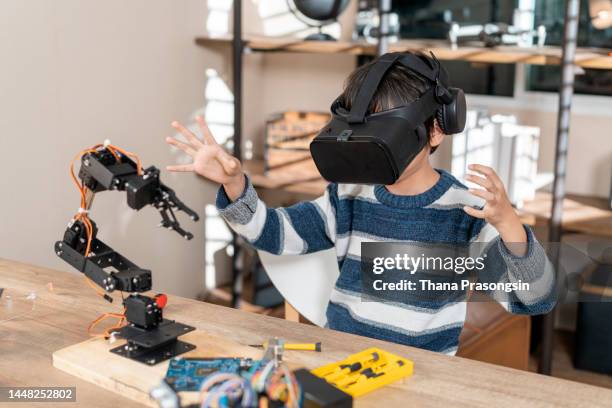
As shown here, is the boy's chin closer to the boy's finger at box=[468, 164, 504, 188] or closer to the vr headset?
the vr headset

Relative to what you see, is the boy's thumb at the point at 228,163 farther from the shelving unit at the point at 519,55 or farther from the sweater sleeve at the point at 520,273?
A: the shelving unit at the point at 519,55

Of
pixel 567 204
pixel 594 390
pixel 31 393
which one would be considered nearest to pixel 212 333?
pixel 31 393

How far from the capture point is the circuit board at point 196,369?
Result: 105 cm

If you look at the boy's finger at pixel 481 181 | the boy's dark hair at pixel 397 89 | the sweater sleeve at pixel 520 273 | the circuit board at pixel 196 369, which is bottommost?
the circuit board at pixel 196 369

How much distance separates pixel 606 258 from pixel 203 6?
1692mm

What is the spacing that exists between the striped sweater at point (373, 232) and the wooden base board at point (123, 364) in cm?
32

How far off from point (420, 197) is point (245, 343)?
19.1 inches

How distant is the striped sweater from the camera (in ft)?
4.88

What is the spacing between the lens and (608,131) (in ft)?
8.82

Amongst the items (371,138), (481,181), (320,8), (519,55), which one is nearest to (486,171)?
(481,181)

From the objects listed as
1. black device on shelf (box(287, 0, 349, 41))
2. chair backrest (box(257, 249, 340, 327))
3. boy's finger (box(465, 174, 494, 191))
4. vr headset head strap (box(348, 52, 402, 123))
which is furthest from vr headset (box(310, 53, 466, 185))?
black device on shelf (box(287, 0, 349, 41))

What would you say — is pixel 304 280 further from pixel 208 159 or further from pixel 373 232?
pixel 208 159

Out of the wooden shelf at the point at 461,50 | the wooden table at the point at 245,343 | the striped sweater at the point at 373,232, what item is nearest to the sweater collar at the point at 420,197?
the striped sweater at the point at 373,232

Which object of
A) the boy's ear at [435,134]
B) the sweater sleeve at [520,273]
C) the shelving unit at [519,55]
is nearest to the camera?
the sweater sleeve at [520,273]
